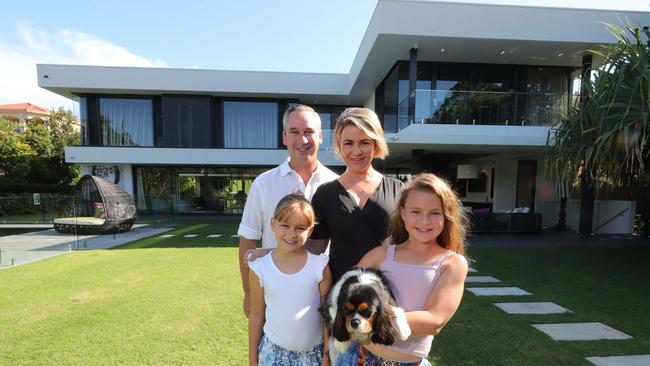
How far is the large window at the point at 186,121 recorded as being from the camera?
1681 centimetres

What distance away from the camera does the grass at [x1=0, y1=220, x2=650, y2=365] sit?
3123mm

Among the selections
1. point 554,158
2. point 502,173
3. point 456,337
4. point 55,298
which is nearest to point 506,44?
point 554,158

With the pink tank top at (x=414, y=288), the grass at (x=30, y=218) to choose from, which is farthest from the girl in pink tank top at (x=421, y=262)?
the grass at (x=30, y=218)

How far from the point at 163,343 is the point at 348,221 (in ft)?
9.80

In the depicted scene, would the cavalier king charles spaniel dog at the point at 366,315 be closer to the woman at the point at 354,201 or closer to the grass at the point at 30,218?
the woman at the point at 354,201

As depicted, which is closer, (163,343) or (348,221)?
(348,221)

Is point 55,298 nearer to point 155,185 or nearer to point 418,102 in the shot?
point 418,102

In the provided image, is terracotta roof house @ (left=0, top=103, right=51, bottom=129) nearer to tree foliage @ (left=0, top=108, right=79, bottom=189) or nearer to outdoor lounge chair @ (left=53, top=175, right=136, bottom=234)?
tree foliage @ (left=0, top=108, right=79, bottom=189)

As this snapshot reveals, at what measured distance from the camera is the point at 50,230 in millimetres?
12336

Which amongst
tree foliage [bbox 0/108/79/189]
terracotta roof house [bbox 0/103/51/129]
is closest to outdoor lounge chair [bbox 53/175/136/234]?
tree foliage [bbox 0/108/79/189]

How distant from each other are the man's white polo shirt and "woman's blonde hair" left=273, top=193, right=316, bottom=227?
0.30 metres

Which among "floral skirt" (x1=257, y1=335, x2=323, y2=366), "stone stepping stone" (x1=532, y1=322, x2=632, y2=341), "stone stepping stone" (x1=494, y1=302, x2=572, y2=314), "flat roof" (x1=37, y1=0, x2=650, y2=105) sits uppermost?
"flat roof" (x1=37, y1=0, x2=650, y2=105)

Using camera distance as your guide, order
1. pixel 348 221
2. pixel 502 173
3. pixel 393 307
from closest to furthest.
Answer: pixel 393 307
pixel 348 221
pixel 502 173

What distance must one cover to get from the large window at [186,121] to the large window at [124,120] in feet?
4.38
